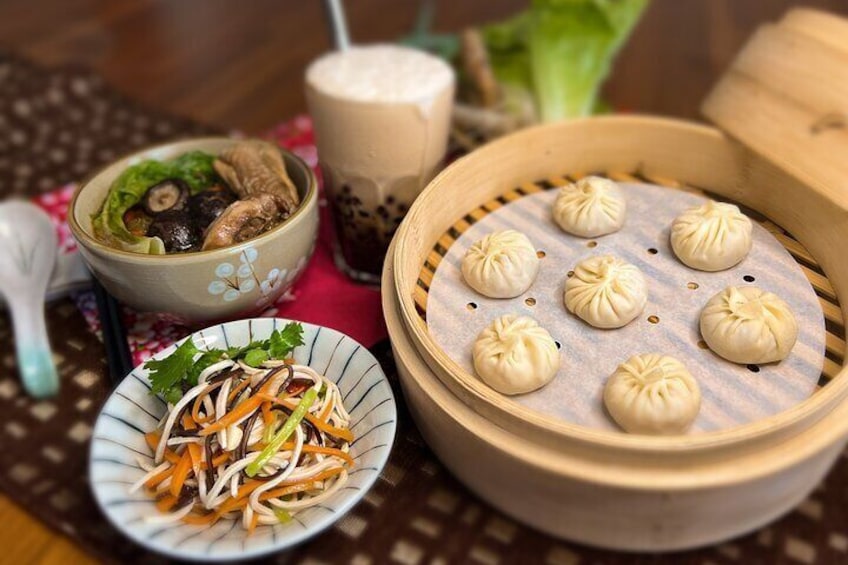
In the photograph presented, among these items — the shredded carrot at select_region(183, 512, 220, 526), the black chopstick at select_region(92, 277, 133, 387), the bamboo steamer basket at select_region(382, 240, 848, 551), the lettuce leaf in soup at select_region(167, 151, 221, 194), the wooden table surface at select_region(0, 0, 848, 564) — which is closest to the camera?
the bamboo steamer basket at select_region(382, 240, 848, 551)

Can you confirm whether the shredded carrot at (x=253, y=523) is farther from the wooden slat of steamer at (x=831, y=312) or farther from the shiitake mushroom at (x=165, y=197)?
the wooden slat of steamer at (x=831, y=312)

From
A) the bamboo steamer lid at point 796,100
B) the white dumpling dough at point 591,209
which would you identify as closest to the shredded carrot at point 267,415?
the white dumpling dough at point 591,209

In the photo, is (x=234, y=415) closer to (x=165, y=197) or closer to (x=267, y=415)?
(x=267, y=415)

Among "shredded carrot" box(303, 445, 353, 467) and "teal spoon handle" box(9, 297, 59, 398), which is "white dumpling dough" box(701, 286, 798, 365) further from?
"teal spoon handle" box(9, 297, 59, 398)

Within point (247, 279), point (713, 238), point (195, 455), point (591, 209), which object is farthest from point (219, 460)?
point (713, 238)

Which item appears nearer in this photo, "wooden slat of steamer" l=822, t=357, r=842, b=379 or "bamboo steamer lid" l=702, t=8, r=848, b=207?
"wooden slat of steamer" l=822, t=357, r=842, b=379

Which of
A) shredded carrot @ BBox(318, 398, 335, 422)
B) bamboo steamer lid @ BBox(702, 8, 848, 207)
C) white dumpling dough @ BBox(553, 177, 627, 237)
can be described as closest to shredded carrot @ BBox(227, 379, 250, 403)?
shredded carrot @ BBox(318, 398, 335, 422)
